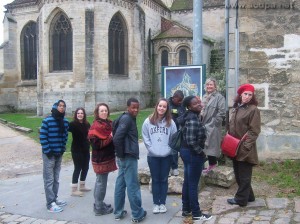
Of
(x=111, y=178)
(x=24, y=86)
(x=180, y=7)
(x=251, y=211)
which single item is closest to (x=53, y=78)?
(x=24, y=86)

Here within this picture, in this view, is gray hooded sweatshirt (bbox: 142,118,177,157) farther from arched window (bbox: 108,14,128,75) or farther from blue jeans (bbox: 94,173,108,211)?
arched window (bbox: 108,14,128,75)

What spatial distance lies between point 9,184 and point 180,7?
28.8m

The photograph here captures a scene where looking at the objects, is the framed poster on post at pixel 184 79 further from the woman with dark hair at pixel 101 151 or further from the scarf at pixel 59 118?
the scarf at pixel 59 118

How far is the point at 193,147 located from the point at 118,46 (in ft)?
69.6

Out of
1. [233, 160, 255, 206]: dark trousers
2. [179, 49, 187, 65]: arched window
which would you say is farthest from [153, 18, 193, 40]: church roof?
[233, 160, 255, 206]: dark trousers

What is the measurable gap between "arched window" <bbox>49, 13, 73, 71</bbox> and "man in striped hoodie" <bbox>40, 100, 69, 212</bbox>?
18646mm

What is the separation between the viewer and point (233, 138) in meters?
5.41

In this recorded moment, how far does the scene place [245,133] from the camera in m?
5.39

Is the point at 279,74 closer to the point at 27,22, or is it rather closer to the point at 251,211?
the point at 251,211

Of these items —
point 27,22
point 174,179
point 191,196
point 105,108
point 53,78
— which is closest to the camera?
point 191,196

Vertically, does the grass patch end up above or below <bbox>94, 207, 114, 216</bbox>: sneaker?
above

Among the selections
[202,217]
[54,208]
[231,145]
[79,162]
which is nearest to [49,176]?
Result: [54,208]

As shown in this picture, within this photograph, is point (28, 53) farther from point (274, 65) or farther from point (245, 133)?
point (245, 133)

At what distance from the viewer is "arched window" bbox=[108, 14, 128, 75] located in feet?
80.9
